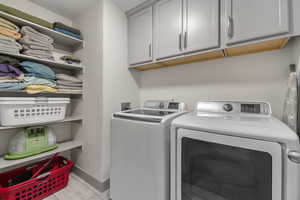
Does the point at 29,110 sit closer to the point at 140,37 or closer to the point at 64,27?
the point at 64,27

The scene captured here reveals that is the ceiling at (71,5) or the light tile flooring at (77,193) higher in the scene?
the ceiling at (71,5)

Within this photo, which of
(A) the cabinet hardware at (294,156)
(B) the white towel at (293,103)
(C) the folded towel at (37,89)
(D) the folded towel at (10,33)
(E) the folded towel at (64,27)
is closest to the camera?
(A) the cabinet hardware at (294,156)

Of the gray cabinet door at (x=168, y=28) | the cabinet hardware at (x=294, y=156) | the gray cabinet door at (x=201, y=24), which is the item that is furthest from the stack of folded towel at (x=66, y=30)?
the cabinet hardware at (x=294, y=156)

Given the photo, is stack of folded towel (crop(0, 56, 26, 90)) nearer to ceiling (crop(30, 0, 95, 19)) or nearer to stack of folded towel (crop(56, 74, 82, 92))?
stack of folded towel (crop(56, 74, 82, 92))

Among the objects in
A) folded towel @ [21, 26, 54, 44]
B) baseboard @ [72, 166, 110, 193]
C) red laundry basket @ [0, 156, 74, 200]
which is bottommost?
baseboard @ [72, 166, 110, 193]

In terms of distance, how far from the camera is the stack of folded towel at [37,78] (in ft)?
4.20

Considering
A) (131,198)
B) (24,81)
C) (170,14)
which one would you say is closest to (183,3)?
(170,14)

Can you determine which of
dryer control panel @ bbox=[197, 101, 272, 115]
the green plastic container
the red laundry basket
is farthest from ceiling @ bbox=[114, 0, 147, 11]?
the red laundry basket

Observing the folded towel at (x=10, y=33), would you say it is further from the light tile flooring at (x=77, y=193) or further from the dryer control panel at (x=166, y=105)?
the light tile flooring at (x=77, y=193)

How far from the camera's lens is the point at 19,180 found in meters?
1.31

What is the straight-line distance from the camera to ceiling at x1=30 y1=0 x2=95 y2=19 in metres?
1.55

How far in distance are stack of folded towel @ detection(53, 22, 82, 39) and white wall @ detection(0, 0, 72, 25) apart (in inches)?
13.0

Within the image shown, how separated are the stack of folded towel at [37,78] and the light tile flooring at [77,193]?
121 centimetres

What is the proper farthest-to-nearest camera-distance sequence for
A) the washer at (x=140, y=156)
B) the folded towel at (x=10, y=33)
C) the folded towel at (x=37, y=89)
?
the folded towel at (x=37, y=89), the folded towel at (x=10, y=33), the washer at (x=140, y=156)
